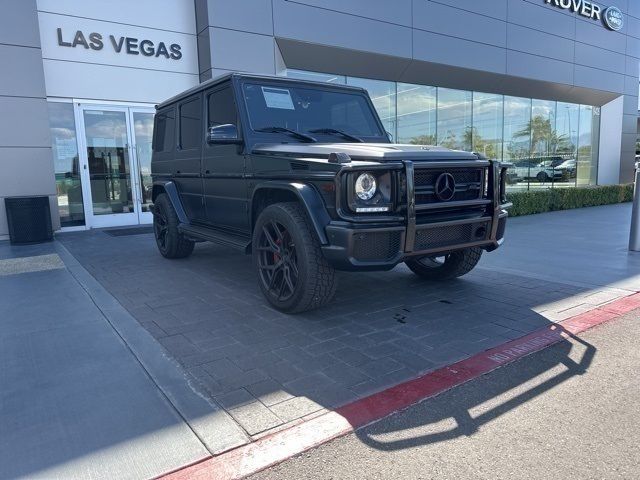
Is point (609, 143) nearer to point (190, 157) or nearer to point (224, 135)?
point (190, 157)

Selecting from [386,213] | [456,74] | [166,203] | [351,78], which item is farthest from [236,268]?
[456,74]

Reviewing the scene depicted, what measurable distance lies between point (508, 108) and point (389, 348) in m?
16.8

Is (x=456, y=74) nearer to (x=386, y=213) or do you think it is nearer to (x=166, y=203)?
(x=166, y=203)

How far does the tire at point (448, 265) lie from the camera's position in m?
5.23

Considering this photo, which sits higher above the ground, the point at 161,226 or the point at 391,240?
the point at 391,240

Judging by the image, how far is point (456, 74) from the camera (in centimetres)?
1497

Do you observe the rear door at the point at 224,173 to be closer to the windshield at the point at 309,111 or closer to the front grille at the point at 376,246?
the windshield at the point at 309,111

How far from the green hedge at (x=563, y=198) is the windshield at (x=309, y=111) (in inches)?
260

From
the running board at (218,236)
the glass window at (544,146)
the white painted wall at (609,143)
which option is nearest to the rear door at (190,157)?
the running board at (218,236)

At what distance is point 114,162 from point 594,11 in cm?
1832

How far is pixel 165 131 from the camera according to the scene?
709 cm

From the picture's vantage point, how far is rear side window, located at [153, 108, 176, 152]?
6777mm

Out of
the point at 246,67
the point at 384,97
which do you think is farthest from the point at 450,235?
the point at 384,97

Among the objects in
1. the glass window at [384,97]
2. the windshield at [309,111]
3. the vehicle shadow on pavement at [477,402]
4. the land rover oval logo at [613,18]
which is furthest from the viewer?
the land rover oval logo at [613,18]
